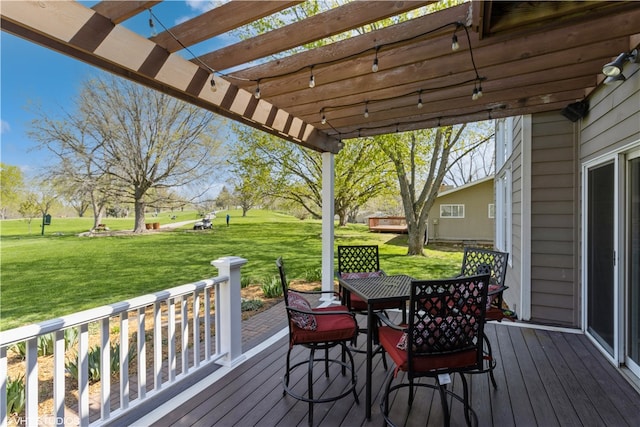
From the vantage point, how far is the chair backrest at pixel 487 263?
3011mm

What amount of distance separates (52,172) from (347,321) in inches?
405

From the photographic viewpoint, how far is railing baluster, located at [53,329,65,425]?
5.38 ft

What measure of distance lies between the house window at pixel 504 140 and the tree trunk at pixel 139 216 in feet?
34.1

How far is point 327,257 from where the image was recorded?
15.6 feet

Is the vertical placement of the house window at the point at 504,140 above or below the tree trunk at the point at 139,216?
above

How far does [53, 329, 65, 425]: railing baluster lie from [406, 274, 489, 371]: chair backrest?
192 centimetres

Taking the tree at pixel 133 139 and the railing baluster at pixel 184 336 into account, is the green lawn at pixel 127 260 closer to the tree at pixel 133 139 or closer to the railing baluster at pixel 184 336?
the tree at pixel 133 139

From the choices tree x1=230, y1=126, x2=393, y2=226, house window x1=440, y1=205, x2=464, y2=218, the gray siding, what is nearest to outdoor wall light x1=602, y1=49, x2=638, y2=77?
the gray siding

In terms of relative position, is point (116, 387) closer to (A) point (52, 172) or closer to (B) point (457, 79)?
(B) point (457, 79)

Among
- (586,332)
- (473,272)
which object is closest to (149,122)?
(473,272)

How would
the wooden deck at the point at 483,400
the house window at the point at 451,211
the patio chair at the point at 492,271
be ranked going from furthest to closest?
the house window at the point at 451,211 → the patio chair at the point at 492,271 → the wooden deck at the point at 483,400

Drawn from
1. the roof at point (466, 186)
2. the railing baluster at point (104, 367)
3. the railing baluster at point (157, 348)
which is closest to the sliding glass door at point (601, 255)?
the railing baluster at point (157, 348)

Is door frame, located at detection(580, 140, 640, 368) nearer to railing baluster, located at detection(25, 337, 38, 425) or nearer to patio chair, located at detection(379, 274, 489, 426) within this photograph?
patio chair, located at detection(379, 274, 489, 426)

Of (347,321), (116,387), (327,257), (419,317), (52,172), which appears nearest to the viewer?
(419,317)
